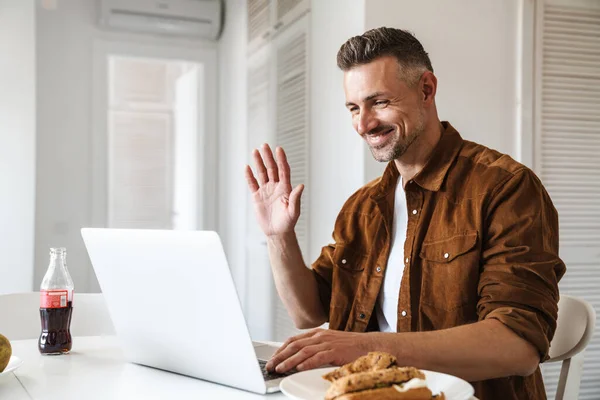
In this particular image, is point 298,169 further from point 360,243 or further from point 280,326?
point 360,243

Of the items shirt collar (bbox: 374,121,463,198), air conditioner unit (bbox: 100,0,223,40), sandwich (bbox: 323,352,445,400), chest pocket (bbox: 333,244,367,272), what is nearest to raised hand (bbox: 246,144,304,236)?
chest pocket (bbox: 333,244,367,272)

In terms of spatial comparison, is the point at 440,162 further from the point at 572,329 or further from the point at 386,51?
the point at 572,329

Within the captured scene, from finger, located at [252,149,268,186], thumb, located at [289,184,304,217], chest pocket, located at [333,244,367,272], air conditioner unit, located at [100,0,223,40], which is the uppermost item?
air conditioner unit, located at [100,0,223,40]

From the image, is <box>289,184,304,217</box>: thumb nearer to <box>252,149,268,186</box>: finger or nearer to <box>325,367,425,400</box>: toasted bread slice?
<box>252,149,268,186</box>: finger

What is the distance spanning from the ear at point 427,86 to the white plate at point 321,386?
838 mm

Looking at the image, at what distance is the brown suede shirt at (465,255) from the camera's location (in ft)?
4.07

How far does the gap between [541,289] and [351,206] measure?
2.00 ft

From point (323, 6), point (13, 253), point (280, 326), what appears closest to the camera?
point (323, 6)

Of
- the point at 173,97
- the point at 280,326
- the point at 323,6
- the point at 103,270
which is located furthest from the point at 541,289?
the point at 173,97

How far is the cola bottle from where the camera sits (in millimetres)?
1347

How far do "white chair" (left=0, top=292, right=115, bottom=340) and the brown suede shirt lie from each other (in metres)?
0.68

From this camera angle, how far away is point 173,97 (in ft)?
19.2

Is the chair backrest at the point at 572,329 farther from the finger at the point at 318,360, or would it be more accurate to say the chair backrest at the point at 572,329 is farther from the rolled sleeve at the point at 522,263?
the finger at the point at 318,360

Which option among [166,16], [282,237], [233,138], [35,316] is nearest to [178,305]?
[282,237]
